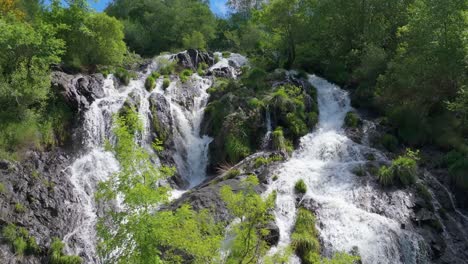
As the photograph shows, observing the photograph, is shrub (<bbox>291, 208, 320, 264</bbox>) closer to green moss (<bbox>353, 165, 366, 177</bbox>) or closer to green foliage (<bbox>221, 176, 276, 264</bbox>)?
green moss (<bbox>353, 165, 366, 177</bbox>)

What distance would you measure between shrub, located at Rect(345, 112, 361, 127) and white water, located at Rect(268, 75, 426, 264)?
1.62 metres

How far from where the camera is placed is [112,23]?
29.7 m

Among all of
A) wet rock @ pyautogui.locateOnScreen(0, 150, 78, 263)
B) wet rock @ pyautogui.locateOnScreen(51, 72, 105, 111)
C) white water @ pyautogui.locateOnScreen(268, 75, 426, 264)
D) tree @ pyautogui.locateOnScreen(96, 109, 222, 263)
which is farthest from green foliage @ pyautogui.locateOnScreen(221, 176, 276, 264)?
wet rock @ pyautogui.locateOnScreen(51, 72, 105, 111)

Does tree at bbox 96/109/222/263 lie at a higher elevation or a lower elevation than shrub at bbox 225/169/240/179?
higher

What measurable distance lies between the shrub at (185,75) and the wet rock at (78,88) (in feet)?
18.6

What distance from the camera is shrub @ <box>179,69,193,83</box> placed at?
2927 cm

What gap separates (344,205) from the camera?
1700 centimetres

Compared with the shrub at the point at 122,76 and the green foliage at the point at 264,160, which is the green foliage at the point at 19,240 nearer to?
the green foliage at the point at 264,160

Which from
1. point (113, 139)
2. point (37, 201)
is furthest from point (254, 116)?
point (37, 201)

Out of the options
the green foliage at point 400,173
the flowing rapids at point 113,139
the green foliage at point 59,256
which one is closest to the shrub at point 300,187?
the green foliage at point 400,173

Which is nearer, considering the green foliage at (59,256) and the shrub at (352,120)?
the green foliage at (59,256)

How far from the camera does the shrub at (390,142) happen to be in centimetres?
2236

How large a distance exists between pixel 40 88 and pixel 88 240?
907cm

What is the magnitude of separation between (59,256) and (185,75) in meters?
17.7
